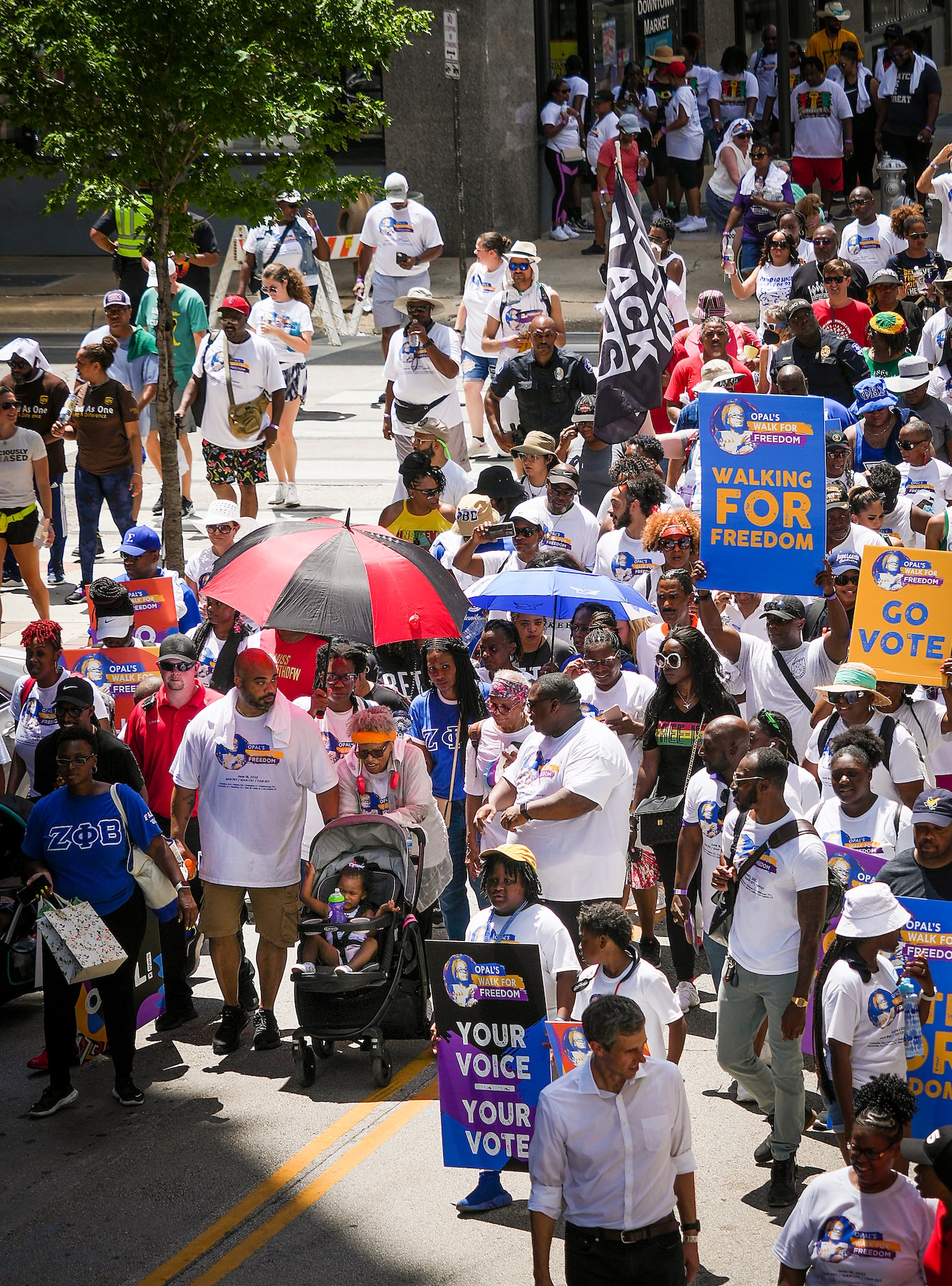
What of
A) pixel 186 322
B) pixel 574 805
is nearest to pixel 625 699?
pixel 574 805

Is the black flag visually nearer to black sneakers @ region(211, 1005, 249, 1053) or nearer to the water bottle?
black sneakers @ region(211, 1005, 249, 1053)

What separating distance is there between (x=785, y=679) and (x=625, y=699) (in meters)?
0.91

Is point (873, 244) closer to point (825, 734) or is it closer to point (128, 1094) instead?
point (825, 734)

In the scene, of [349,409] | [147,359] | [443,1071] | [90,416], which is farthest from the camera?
[349,409]

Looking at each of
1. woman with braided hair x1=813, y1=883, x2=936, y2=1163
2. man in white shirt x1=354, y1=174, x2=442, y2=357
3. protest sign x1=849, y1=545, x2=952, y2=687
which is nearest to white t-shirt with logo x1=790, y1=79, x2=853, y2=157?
man in white shirt x1=354, y1=174, x2=442, y2=357

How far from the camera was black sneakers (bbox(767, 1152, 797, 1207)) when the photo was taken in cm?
662

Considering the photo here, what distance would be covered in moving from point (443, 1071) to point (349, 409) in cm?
1431

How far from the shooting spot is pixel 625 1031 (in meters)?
5.46

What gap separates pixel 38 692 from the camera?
30.3ft

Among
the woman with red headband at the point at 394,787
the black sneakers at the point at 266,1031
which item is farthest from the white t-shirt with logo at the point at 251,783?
the black sneakers at the point at 266,1031

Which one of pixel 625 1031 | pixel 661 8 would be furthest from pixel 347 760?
pixel 661 8

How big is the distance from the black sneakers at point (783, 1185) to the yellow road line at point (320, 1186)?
5.34 ft

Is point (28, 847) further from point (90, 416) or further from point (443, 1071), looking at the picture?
point (90, 416)

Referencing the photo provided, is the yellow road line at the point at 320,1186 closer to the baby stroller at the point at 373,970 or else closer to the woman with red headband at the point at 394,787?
the baby stroller at the point at 373,970
